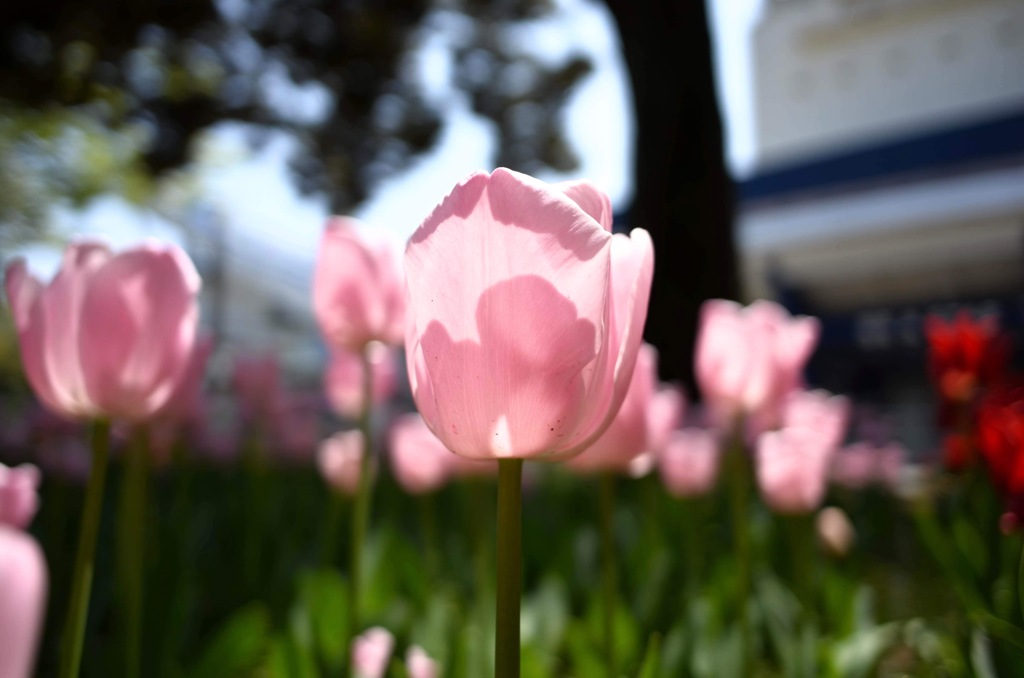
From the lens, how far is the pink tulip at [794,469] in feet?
4.32

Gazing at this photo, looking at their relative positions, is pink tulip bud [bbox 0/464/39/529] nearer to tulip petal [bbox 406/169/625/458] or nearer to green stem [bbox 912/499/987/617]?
tulip petal [bbox 406/169/625/458]

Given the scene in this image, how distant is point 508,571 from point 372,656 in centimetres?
60

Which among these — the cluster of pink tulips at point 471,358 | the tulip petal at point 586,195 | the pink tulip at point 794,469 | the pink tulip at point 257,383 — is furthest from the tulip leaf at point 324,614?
the pink tulip at point 257,383

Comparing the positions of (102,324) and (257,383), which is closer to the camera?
(102,324)

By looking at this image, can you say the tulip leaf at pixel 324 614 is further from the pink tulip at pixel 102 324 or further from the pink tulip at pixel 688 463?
the pink tulip at pixel 688 463

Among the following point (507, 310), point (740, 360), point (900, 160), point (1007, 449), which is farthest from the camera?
point (900, 160)

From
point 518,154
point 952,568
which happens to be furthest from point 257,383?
point 518,154

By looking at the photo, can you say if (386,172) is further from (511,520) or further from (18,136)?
(511,520)

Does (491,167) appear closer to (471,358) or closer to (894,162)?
(471,358)

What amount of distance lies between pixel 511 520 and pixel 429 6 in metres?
6.69

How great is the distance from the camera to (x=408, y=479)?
165 centimetres

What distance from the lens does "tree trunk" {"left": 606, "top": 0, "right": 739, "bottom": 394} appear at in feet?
11.2

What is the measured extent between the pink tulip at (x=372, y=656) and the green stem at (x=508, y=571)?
0.55 m

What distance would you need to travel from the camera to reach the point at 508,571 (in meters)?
0.43
